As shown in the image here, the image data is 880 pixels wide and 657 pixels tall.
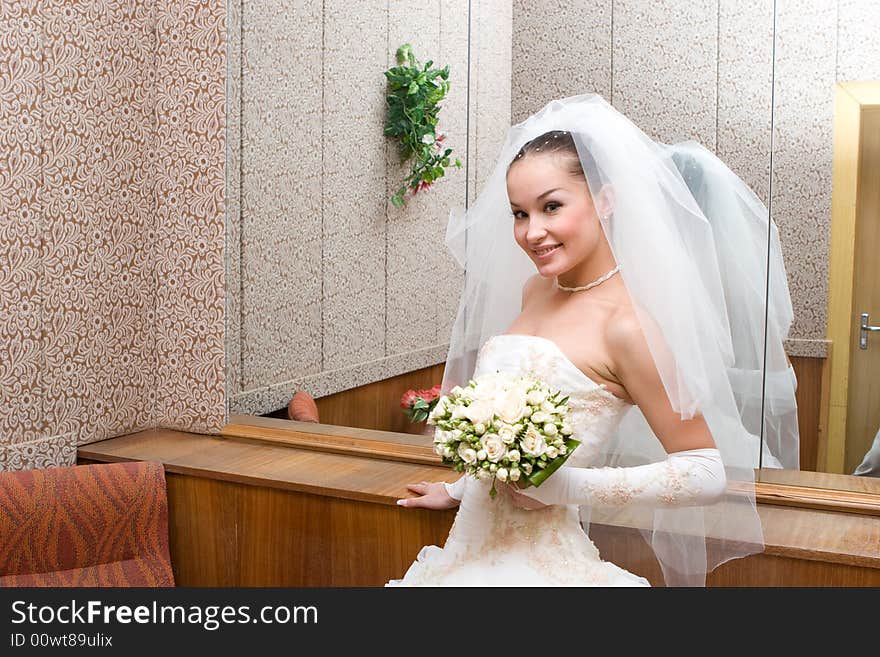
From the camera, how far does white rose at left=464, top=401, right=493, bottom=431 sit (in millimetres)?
1430

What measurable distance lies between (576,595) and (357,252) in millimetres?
2032

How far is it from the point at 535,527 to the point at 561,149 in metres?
0.72

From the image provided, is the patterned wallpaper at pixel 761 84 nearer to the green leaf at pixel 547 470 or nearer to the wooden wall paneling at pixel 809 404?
the wooden wall paneling at pixel 809 404

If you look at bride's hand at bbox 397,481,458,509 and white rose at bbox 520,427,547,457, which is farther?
bride's hand at bbox 397,481,458,509

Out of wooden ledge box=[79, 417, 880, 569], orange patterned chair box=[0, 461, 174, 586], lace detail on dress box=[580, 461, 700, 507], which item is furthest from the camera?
orange patterned chair box=[0, 461, 174, 586]

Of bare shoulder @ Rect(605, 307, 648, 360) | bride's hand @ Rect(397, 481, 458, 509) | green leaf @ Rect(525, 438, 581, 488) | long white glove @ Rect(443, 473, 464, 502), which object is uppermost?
bare shoulder @ Rect(605, 307, 648, 360)

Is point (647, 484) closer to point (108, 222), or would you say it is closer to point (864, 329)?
point (864, 329)

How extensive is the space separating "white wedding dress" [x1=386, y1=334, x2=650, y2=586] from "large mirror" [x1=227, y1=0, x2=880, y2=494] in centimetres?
73

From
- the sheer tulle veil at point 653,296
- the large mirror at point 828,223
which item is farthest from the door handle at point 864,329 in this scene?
the sheer tulle veil at point 653,296

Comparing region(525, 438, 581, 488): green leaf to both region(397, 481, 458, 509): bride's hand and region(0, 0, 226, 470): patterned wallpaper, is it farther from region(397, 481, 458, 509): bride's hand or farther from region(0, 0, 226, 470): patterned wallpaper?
region(0, 0, 226, 470): patterned wallpaper

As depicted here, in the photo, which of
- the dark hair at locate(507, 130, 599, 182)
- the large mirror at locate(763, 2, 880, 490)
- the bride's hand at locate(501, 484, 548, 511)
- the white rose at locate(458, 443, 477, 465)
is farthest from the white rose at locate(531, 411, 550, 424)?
the large mirror at locate(763, 2, 880, 490)

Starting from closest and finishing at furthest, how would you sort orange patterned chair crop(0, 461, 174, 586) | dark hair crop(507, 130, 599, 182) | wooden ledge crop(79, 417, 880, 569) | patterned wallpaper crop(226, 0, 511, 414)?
1. dark hair crop(507, 130, 599, 182)
2. wooden ledge crop(79, 417, 880, 569)
3. orange patterned chair crop(0, 461, 174, 586)
4. patterned wallpaper crop(226, 0, 511, 414)

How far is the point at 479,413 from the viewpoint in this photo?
56.6 inches

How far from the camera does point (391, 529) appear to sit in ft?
6.95
